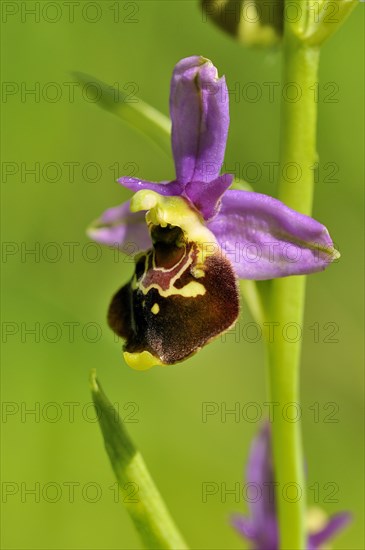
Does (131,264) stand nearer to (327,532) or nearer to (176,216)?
(327,532)

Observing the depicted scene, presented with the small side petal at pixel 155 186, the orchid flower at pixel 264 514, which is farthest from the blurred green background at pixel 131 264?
the small side petal at pixel 155 186

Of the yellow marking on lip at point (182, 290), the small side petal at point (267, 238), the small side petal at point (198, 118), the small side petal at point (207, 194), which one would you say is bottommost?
the yellow marking on lip at point (182, 290)

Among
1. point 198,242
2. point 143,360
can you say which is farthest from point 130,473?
point 198,242

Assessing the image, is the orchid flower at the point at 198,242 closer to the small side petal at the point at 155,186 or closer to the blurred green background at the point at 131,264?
the small side petal at the point at 155,186

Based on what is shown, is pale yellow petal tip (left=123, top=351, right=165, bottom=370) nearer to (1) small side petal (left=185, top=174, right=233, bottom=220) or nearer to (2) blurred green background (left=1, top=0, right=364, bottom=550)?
(1) small side petal (left=185, top=174, right=233, bottom=220)

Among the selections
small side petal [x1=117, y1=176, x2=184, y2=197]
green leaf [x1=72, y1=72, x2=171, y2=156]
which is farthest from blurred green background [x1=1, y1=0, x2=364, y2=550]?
small side petal [x1=117, y1=176, x2=184, y2=197]

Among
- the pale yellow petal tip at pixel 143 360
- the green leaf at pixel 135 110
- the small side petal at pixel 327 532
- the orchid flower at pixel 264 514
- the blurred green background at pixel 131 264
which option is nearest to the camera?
the pale yellow petal tip at pixel 143 360
